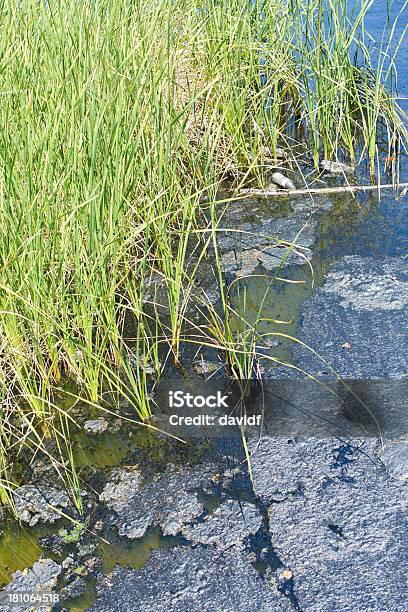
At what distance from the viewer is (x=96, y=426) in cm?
205

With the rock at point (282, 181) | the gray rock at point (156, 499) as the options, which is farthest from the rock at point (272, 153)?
the gray rock at point (156, 499)

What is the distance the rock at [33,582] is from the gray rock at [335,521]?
49 cm

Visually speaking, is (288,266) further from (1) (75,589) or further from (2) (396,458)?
(1) (75,589)

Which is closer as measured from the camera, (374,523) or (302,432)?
(374,523)

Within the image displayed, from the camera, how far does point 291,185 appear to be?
3.27 metres

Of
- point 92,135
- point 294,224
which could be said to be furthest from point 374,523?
point 294,224

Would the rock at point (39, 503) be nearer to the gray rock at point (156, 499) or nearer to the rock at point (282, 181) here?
the gray rock at point (156, 499)

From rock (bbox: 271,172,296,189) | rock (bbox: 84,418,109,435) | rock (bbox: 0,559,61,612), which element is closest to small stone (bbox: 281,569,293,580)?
rock (bbox: 0,559,61,612)

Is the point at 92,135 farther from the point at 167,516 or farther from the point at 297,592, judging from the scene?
the point at 297,592

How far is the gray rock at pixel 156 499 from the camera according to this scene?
5.67 ft

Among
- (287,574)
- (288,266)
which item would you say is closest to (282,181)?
(288,266)

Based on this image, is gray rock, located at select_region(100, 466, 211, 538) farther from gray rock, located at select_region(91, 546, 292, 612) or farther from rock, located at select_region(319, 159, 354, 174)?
rock, located at select_region(319, 159, 354, 174)

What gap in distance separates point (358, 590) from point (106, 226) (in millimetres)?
1223

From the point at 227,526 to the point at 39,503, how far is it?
465 mm
